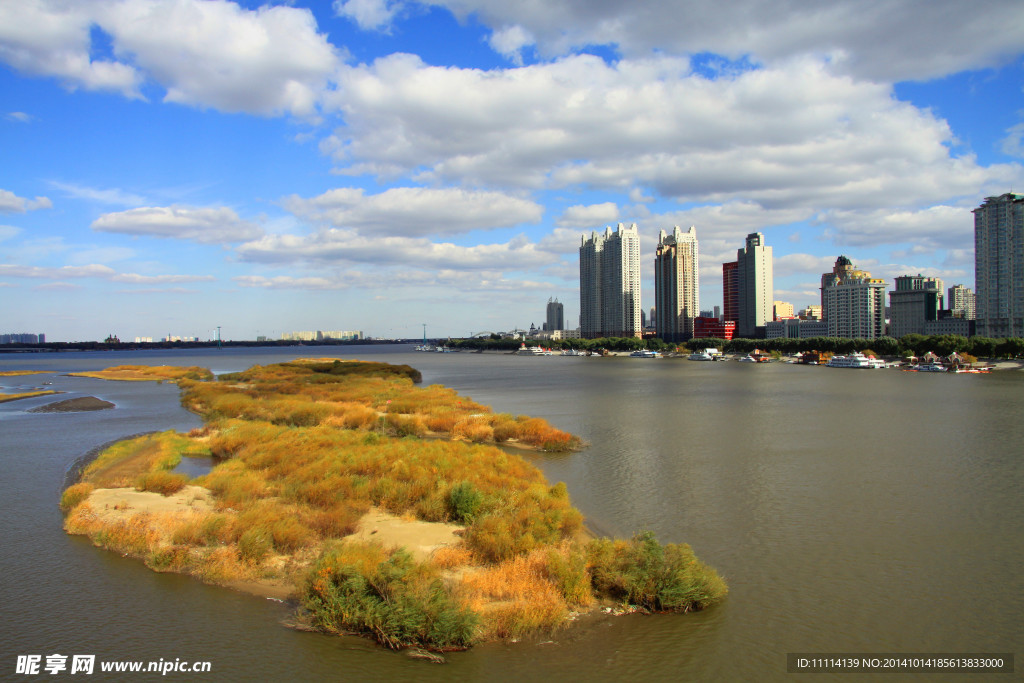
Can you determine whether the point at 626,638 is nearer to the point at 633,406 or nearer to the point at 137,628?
the point at 137,628

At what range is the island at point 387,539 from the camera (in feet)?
39.0

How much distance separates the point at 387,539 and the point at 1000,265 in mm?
189299

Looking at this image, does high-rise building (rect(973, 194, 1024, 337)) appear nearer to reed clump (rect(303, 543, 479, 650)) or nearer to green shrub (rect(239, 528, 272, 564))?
reed clump (rect(303, 543, 479, 650))

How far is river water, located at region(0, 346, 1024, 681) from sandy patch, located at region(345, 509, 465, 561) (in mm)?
3476

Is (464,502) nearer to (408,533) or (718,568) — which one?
(408,533)

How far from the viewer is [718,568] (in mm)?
15945

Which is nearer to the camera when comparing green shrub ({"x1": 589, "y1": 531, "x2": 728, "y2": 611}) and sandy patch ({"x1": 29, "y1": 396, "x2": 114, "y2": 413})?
green shrub ({"x1": 589, "y1": 531, "x2": 728, "y2": 611})

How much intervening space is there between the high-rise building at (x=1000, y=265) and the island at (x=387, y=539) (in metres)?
177

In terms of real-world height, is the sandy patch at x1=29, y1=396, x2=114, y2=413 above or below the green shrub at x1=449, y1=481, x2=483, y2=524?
below

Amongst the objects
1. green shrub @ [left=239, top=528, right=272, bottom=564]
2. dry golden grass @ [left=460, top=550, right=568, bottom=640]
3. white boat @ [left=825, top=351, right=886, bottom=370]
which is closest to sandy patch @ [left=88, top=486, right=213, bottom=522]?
green shrub @ [left=239, top=528, right=272, bottom=564]

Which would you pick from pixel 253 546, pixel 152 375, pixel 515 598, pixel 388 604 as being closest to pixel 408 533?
pixel 253 546

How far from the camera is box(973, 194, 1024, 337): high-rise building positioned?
152 meters

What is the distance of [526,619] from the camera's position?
12.0m

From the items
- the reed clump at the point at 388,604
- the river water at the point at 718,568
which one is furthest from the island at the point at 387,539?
the river water at the point at 718,568
